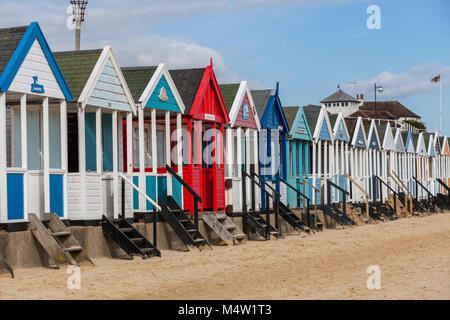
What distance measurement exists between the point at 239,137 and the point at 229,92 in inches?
52.4

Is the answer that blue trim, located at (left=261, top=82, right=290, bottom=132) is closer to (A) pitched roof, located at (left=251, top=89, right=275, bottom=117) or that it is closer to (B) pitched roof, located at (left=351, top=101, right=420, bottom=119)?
(A) pitched roof, located at (left=251, top=89, right=275, bottom=117)

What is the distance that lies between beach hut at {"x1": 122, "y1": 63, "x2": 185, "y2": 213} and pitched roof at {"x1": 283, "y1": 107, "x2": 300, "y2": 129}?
710cm

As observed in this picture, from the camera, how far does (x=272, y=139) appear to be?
22.9 metres

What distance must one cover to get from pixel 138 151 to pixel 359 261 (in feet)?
19.0

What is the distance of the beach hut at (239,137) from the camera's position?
20.3 meters

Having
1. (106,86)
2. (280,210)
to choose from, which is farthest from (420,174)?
(106,86)

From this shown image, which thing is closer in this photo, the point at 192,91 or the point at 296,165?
the point at 192,91

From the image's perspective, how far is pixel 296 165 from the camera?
26.2m

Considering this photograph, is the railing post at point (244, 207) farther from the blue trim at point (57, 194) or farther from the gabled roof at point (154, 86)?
the blue trim at point (57, 194)

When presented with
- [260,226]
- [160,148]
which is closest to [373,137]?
[260,226]

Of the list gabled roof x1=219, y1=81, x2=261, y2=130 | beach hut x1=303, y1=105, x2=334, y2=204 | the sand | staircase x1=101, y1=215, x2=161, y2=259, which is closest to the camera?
the sand

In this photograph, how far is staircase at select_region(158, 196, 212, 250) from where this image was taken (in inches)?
643

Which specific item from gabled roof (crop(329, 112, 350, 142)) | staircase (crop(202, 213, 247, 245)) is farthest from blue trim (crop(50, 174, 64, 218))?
gabled roof (crop(329, 112, 350, 142))
